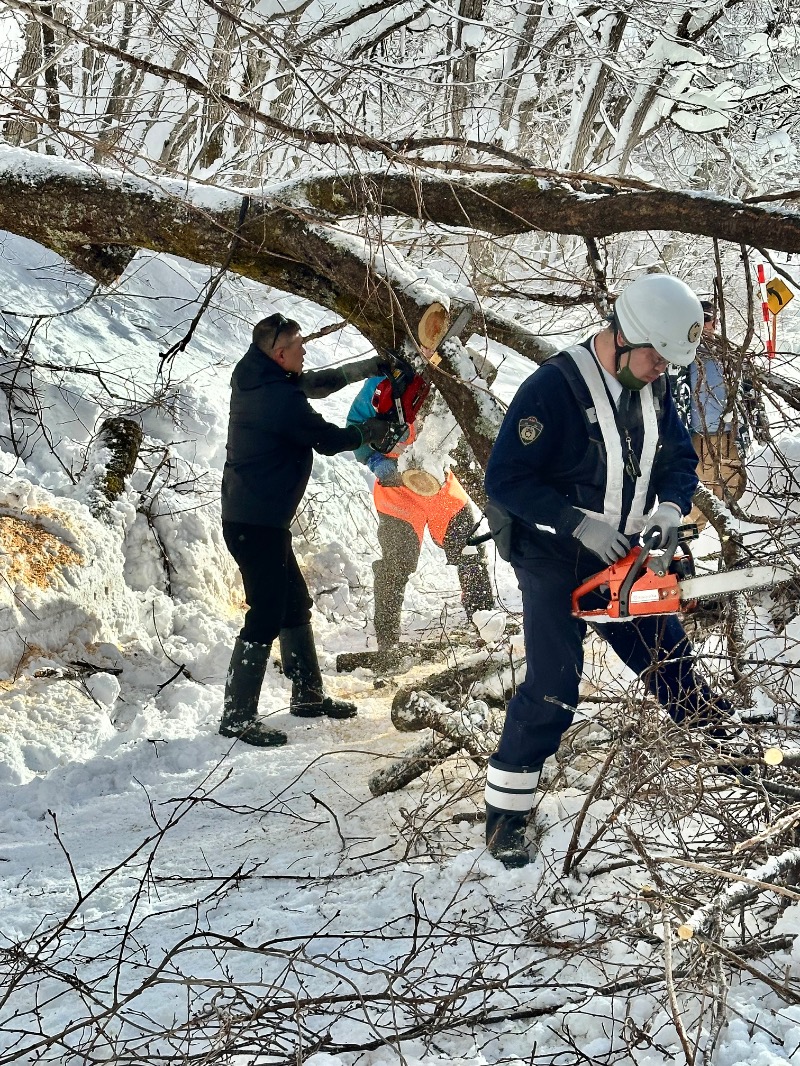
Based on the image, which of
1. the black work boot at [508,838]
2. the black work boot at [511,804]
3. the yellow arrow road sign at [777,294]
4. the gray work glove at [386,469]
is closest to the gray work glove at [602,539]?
the black work boot at [511,804]

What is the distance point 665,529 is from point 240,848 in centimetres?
196

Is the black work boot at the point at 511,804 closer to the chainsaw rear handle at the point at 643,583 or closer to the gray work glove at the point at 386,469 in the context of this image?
the chainsaw rear handle at the point at 643,583

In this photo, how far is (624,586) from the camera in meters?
3.12

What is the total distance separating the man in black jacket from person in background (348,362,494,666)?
301mm

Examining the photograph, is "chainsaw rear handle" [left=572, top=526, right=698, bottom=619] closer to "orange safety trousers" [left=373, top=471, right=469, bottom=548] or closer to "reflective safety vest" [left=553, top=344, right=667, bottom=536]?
"reflective safety vest" [left=553, top=344, right=667, bottom=536]

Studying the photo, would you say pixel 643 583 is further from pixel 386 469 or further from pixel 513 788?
pixel 386 469

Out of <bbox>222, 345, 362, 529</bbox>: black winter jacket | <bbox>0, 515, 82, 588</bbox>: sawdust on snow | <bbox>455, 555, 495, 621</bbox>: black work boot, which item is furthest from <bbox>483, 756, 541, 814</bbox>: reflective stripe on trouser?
<bbox>0, 515, 82, 588</bbox>: sawdust on snow

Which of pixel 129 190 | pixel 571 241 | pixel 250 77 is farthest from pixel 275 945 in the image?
pixel 571 241

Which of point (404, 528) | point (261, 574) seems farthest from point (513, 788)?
point (404, 528)

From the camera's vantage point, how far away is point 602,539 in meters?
3.20

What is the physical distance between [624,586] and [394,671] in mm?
2879

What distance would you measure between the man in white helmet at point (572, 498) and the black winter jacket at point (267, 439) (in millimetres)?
1703

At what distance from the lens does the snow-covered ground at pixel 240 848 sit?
230 centimetres

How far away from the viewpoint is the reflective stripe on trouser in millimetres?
3258
